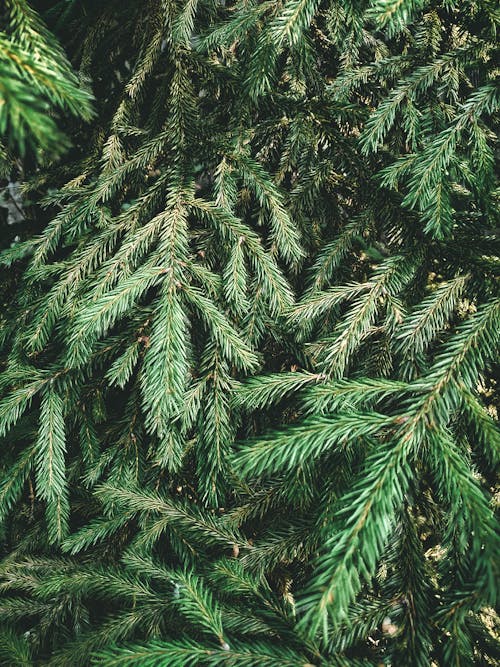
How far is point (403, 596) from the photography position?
0.93 m

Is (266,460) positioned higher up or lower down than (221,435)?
higher up

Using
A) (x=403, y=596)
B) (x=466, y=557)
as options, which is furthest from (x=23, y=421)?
(x=466, y=557)

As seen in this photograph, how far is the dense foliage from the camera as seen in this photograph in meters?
0.85

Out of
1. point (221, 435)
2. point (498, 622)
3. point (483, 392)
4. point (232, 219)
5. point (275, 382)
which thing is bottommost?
point (498, 622)

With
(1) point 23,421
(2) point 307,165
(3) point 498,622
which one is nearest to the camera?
(2) point 307,165

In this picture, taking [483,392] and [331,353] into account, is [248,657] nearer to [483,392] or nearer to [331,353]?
[331,353]

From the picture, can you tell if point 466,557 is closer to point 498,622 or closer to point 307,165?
point 307,165

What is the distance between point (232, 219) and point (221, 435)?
63cm

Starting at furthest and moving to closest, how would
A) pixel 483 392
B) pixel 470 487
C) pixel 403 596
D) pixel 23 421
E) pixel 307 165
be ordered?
pixel 483 392 < pixel 23 421 < pixel 307 165 < pixel 403 596 < pixel 470 487

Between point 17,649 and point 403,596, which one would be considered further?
point 17,649

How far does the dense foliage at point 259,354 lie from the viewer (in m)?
0.85

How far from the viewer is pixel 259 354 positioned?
4.42 feet

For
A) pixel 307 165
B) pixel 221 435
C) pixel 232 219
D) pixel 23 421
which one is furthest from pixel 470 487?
pixel 23 421

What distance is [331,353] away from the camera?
115 cm
